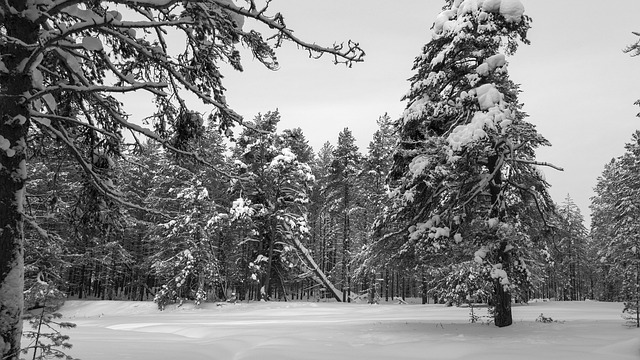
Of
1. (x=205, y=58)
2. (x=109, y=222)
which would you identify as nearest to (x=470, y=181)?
(x=205, y=58)

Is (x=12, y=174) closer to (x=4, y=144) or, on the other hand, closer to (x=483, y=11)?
(x=4, y=144)

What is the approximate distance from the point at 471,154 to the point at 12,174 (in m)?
9.17

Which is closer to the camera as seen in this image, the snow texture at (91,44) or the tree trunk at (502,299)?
the snow texture at (91,44)

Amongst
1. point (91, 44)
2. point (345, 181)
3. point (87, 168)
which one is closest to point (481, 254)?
point (87, 168)

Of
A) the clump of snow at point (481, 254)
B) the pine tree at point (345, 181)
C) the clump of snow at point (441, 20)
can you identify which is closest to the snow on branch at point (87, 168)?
the clump of snow at point (481, 254)

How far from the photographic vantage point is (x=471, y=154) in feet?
33.1

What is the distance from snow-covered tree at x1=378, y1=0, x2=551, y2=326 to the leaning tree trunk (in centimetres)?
810

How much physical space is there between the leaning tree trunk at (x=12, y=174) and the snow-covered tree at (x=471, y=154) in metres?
8.10

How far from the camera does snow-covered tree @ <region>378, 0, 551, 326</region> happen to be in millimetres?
9930

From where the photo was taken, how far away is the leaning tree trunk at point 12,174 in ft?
13.3

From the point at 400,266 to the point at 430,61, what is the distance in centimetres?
629

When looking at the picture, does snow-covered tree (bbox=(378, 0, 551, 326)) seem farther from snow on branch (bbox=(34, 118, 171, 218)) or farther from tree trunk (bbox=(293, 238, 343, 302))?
tree trunk (bbox=(293, 238, 343, 302))

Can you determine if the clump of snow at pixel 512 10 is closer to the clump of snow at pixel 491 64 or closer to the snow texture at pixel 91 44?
the clump of snow at pixel 491 64

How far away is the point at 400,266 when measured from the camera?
12.3 m
